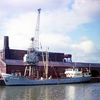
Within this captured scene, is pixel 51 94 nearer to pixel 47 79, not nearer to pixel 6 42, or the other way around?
pixel 47 79

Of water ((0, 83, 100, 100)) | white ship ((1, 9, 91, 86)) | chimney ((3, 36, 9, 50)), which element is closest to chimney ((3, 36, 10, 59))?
chimney ((3, 36, 9, 50))

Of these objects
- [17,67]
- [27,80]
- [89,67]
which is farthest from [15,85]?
[89,67]

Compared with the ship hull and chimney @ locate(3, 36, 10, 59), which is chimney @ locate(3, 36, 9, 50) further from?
the ship hull

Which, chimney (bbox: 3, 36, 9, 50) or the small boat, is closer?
the small boat

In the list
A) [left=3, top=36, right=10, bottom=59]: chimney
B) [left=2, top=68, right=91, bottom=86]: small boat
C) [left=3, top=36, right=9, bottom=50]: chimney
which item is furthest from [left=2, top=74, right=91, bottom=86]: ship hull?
[left=3, top=36, right=9, bottom=50]: chimney

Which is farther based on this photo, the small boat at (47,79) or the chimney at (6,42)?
the chimney at (6,42)

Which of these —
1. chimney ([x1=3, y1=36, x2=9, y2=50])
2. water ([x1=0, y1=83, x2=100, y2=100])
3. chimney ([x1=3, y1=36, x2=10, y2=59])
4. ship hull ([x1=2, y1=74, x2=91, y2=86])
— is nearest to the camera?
water ([x1=0, y1=83, x2=100, y2=100])

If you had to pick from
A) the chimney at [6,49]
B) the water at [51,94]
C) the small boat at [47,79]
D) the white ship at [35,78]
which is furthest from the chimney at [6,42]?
the water at [51,94]

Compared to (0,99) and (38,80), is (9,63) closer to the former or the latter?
(38,80)

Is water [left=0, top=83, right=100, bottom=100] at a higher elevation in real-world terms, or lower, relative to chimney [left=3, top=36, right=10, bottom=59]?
lower

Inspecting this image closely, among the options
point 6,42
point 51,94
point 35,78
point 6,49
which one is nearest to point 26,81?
point 35,78

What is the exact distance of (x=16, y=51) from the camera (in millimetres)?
95375

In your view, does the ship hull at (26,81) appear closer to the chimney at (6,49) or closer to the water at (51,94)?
the water at (51,94)

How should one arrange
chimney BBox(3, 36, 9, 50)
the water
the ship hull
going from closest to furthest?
the water, the ship hull, chimney BBox(3, 36, 9, 50)
